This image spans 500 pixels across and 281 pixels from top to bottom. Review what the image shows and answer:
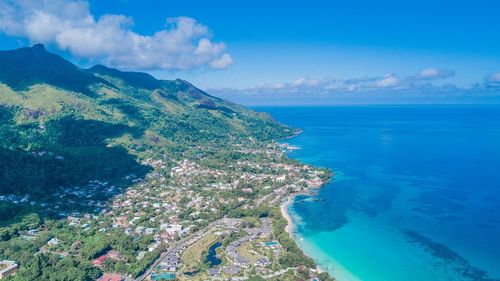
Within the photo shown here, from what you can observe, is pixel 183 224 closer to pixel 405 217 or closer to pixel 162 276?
pixel 162 276

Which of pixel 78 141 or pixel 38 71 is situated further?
pixel 38 71

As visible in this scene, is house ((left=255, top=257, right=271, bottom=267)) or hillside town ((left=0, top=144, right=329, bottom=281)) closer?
hillside town ((left=0, top=144, right=329, bottom=281))

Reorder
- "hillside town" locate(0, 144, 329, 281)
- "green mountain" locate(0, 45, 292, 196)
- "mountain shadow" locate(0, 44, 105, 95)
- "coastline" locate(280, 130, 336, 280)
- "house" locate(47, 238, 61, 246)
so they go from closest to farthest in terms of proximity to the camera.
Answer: "hillside town" locate(0, 144, 329, 281) → "house" locate(47, 238, 61, 246) → "coastline" locate(280, 130, 336, 280) → "green mountain" locate(0, 45, 292, 196) → "mountain shadow" locate(0, 44, 105, 95)

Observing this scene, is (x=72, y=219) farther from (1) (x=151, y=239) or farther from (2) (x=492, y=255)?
(2) (x=492, y=255)

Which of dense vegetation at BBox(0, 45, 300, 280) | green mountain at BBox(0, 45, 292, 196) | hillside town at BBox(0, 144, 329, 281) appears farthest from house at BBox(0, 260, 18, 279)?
green mountain at BBox(0, 45, 292, 196)

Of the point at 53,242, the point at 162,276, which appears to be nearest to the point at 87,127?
the point at 53,242

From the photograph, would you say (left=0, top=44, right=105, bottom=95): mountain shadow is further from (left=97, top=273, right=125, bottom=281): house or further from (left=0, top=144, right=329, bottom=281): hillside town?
(left=97, top=273, right=125, bottom=281): house
